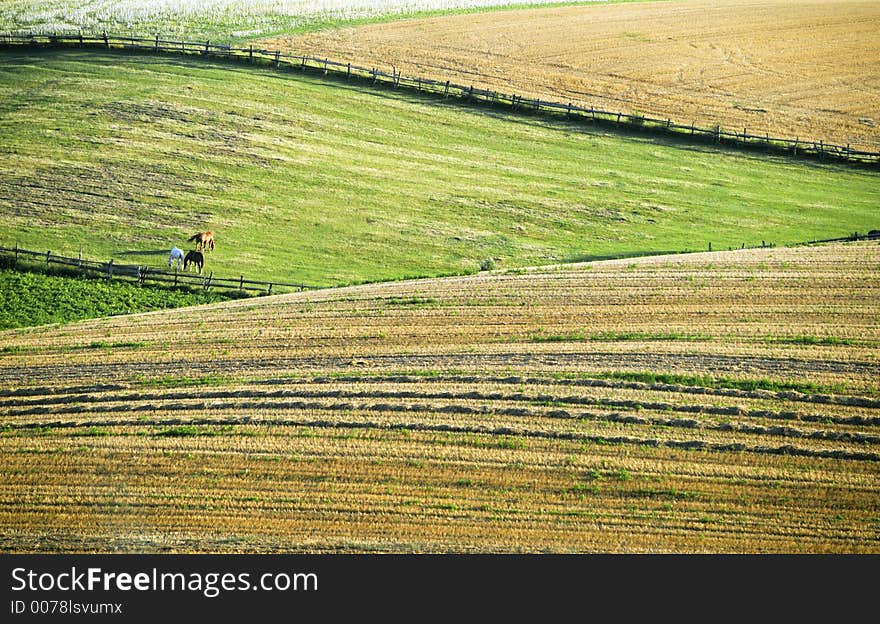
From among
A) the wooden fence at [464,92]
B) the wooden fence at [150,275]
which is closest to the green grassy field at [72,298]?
the wooden fence at [150,275]

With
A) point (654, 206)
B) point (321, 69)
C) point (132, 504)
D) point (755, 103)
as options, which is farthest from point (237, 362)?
point (755, 103)

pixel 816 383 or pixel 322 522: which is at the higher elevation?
pixel 816 383

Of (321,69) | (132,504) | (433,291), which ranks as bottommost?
(132,504)

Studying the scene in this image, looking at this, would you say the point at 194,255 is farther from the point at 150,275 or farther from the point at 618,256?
the point at 618,256

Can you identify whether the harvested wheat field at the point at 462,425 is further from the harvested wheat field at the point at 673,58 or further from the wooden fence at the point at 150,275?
the harvested wheat field at the point at 673,58

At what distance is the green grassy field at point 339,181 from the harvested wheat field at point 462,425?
8.31 meters

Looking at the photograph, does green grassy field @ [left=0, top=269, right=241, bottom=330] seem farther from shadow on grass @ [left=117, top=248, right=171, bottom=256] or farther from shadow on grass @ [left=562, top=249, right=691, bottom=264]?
shadow on grass @ [left=562, top=249, right=691, bottom=264]

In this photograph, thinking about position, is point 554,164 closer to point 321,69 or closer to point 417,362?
point 321,69

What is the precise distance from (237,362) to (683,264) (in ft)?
48.5

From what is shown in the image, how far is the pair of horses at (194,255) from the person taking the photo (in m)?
31.9

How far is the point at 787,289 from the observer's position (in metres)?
26.7

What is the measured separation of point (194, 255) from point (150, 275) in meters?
1.62

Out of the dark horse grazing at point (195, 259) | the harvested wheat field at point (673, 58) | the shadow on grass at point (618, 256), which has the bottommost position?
the dark horse grazing at point (195, 259)

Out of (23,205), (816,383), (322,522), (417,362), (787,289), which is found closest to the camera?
(322,522)
